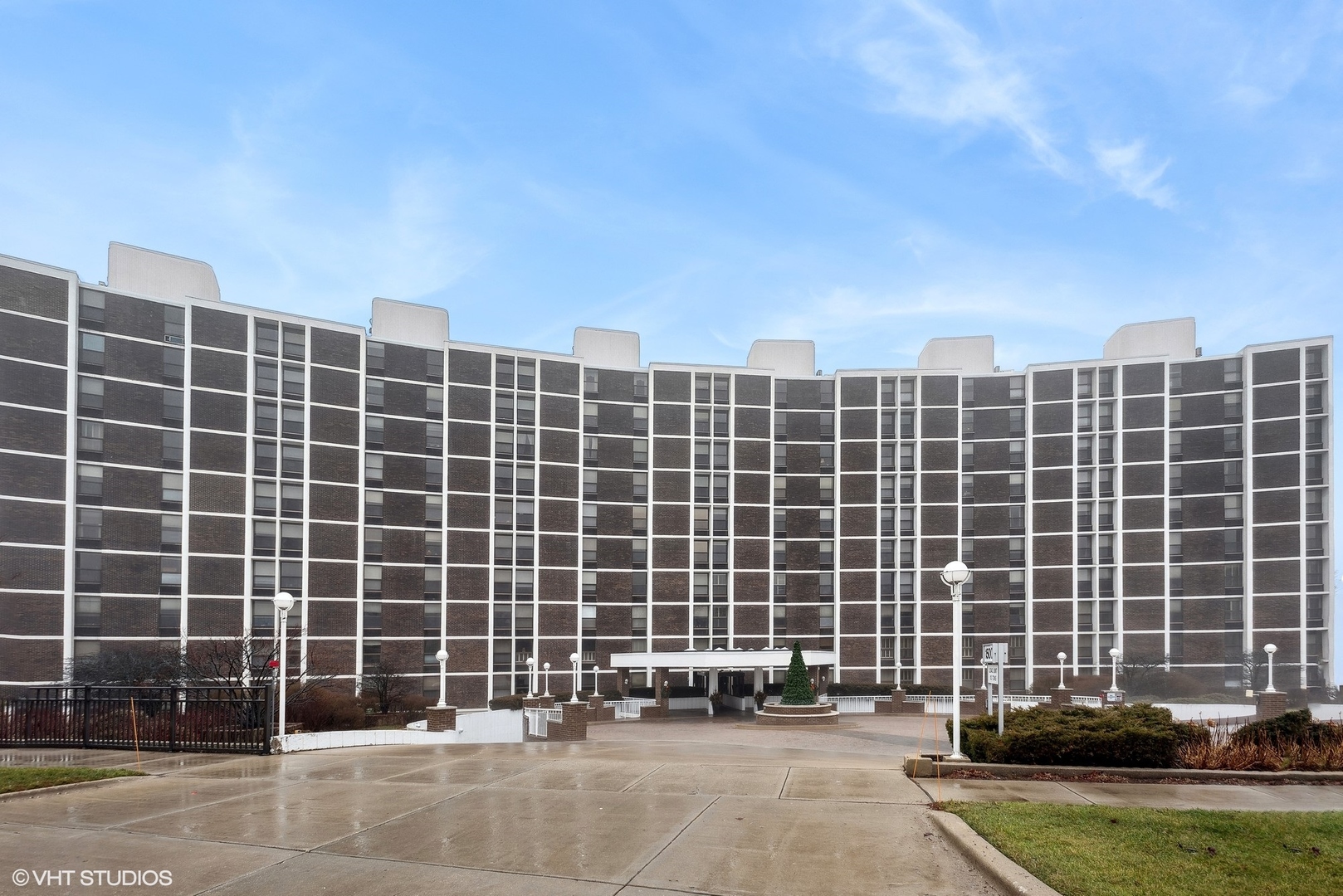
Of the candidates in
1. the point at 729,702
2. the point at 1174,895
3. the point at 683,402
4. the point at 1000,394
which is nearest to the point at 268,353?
the point at 683,402

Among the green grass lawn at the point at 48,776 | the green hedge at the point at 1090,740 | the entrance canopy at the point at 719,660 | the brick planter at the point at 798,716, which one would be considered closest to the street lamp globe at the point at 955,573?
the green hedge at the point at 1090,740

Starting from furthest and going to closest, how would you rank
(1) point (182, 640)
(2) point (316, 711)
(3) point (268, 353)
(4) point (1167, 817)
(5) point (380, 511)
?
(5) point (380, 511) < (3) point (268, 353) < (1) point (182, 640) < (2) point (316, 711) < (4) point (1167, 817)

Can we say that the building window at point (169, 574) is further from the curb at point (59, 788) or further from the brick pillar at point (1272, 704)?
the brick pillar at point (1272, 704)

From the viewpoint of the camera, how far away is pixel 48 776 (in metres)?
14.6

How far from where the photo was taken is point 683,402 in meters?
66.6

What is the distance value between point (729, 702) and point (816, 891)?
52232mm

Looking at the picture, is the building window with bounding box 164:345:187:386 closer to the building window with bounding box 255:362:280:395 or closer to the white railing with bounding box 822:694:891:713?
the building window with bounding box 255:362:280:395

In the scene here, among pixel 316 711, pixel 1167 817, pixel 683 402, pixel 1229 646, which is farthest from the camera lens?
pixel 683 402

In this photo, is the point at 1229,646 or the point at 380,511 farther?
the point at 1229,646

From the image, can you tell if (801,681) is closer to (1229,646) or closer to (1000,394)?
(1000,394)

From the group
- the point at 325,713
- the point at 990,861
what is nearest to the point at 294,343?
the point at 325,713

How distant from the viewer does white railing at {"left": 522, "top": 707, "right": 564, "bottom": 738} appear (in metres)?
34.0

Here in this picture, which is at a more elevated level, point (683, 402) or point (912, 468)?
point (683, 402)

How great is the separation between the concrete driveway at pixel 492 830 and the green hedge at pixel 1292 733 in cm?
640
